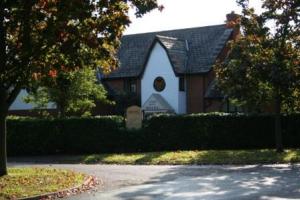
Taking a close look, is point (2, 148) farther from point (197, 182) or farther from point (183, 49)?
point (183, 49)

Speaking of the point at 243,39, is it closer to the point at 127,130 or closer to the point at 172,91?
the point at 127,130

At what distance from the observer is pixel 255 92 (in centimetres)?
2661

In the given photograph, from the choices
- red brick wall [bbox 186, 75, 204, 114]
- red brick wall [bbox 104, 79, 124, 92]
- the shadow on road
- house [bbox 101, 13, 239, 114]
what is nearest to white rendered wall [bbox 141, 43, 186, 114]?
house [bbox 101, 13, 239, 114]

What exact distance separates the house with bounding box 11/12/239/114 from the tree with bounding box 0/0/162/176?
27.3 meters

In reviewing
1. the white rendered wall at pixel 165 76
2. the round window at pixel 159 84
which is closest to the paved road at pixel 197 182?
the white rendered wall at pixel 165 76

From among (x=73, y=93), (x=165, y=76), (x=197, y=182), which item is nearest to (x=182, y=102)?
(x=165, y=76)

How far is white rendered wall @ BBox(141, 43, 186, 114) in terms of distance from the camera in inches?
1831

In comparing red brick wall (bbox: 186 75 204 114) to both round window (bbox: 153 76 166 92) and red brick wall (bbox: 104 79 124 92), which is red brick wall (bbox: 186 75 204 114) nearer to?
round window (bbox: 153 76 166 92)

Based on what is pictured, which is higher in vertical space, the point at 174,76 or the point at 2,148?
the point at 174,76

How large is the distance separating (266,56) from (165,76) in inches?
854

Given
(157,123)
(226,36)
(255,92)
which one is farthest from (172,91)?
(255,92)

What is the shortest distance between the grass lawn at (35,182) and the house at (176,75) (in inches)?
1036

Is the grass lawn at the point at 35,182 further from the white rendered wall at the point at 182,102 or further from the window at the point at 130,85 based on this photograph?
the window at the point at 130,85

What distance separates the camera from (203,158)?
24.8 meters
